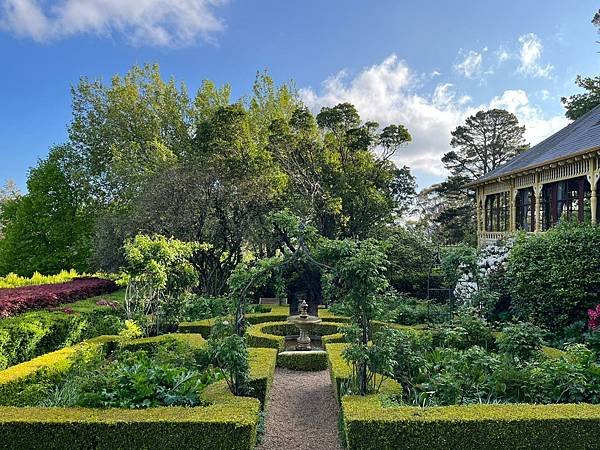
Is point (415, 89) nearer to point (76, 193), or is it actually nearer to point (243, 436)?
point (243, 436)

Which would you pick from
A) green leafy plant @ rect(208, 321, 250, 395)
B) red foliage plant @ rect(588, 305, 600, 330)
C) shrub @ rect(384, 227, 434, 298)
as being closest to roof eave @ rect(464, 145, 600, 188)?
shrub @ rect(384, 227, 434, 298)

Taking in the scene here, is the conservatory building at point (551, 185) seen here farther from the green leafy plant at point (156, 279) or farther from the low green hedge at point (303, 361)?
the green leafy plant at point (156, 279)

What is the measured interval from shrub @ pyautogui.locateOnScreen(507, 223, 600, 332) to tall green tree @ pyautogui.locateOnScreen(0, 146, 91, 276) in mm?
21505

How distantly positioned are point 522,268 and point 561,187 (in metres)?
6.48

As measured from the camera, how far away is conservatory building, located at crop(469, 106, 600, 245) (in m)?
12.9

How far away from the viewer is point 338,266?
5.72 m

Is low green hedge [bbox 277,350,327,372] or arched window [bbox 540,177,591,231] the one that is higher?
arched window [bbox 540,177,591,231]

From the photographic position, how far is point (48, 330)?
28.8 ft

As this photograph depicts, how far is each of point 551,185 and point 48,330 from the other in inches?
611

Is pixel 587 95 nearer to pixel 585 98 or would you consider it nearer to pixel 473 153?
pixel 585 98

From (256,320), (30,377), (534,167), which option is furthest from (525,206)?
(30,377)

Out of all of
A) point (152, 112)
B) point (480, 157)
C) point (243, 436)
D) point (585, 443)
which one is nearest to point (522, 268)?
point (585, 443)

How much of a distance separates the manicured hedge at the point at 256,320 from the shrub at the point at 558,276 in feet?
14.4

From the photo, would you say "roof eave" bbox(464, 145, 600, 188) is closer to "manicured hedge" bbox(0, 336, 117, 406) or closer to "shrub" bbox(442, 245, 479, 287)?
"shrub" bbox(442, 245, 479, 287)
